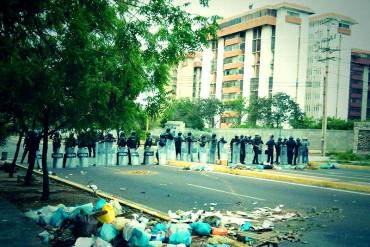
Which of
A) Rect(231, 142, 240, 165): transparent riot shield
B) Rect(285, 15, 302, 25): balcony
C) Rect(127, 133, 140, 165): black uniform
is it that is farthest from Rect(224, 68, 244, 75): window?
Rect(127, 133, 140, 165): black uniform

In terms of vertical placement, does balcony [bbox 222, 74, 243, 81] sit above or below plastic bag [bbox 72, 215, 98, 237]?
above

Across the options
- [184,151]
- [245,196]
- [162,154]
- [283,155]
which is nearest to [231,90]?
[283,155]

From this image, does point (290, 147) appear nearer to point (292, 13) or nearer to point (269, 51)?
point (269, 51)

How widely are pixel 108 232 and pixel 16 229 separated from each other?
1934 mm

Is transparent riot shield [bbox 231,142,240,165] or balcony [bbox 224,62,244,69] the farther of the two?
balcony [bbox 224,62,244,69]

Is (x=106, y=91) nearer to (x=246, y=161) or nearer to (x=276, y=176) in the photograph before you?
(x=276, y=176)

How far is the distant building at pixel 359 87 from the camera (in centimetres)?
9081

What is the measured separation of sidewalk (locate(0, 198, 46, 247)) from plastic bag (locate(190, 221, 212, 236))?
2.65 m

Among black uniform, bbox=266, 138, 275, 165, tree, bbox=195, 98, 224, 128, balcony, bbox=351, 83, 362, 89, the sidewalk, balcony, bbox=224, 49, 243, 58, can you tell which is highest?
balcony, bbox=224, 49, 243, 58

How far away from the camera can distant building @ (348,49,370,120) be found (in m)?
90.8

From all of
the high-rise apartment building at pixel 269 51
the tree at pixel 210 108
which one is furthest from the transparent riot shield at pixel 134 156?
the high-rise apartment building at pixel 269 51

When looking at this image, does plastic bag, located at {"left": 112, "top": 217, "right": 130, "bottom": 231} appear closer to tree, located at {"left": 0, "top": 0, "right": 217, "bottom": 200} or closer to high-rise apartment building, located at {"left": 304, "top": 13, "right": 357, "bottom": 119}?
tree, located at {"left": 0, "top": 0, "right": 217, "bottom": 200}

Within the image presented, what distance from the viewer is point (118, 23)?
7.76 metres

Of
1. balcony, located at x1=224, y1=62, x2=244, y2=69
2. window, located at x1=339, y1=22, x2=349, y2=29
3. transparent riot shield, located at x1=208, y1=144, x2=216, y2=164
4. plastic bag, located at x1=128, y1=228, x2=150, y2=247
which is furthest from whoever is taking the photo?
window, located at x1=339, y1=22, x2=349, y2=29
